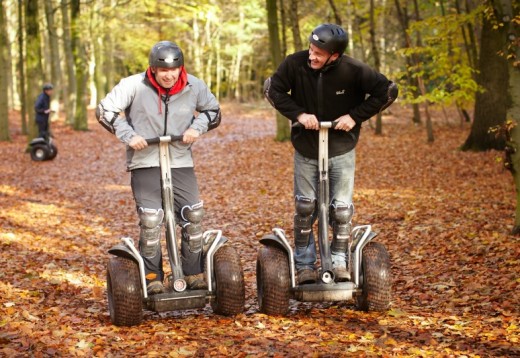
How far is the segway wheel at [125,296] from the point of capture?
5199mm

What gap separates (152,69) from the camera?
210 inches

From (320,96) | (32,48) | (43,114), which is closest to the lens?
(320,96)

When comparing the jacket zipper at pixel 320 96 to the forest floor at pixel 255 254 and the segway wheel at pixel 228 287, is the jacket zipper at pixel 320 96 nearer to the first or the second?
the segway wheel at pixel 228 287

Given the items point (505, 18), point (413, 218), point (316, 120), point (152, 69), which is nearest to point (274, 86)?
point (316, 120)

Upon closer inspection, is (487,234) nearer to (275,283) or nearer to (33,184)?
(275,283)

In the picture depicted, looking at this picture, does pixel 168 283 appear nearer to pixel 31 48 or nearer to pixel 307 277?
pixel 307 277

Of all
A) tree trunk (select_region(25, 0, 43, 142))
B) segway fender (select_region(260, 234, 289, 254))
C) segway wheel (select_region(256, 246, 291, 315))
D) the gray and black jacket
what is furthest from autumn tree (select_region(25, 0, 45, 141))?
segway wheel (select_region(256, 246, 291, 315))

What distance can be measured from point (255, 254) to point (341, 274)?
3.16 meters

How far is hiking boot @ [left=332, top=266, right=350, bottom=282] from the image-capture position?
17.9ft

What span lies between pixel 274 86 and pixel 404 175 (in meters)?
9.84

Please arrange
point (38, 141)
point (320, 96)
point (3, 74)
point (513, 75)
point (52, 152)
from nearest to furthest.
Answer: point (320, 96) < point (513, 75) < point (38, 141) < point (52, 152) < point (3, 74)

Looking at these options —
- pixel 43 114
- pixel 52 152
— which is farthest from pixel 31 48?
pixel 52 152

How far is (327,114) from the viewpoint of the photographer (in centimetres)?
551

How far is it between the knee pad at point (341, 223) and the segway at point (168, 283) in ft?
2.70
